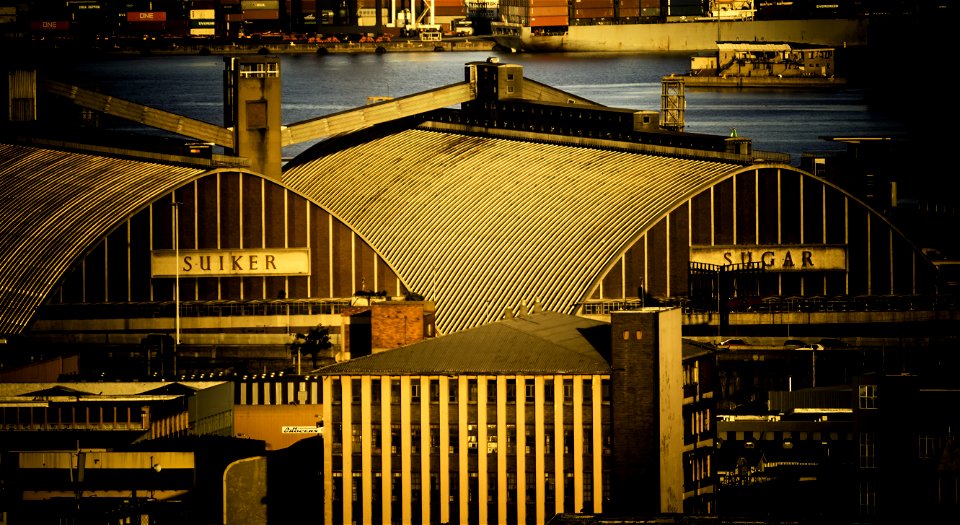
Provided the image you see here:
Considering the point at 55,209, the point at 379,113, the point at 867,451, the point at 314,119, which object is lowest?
the point at 867,451

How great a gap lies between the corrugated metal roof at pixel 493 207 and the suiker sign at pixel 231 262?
2552mm

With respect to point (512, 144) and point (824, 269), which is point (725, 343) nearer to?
point (824, 269)

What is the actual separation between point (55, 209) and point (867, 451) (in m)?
39.6

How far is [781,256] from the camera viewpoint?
319ft

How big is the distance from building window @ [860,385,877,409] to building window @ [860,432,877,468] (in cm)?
90

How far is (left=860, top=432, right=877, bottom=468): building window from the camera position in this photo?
7306 centimetres

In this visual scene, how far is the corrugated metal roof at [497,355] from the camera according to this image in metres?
69.1

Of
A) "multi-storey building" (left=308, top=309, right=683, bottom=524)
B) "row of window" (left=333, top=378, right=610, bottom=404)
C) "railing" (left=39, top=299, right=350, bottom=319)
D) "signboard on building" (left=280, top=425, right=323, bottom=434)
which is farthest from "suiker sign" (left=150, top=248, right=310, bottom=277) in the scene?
"row of window" (left=333, top=378, right=610, bottom=404)

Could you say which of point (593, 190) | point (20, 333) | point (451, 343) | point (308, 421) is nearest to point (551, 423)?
point (451, 343)

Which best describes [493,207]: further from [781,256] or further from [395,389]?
[395,389]

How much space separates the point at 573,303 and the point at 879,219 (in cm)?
1231

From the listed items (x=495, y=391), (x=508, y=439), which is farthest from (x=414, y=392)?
(x=508, y=439)

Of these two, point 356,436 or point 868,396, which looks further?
point 868,396

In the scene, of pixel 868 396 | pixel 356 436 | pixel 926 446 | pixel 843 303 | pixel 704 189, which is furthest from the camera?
pixel 843 303
